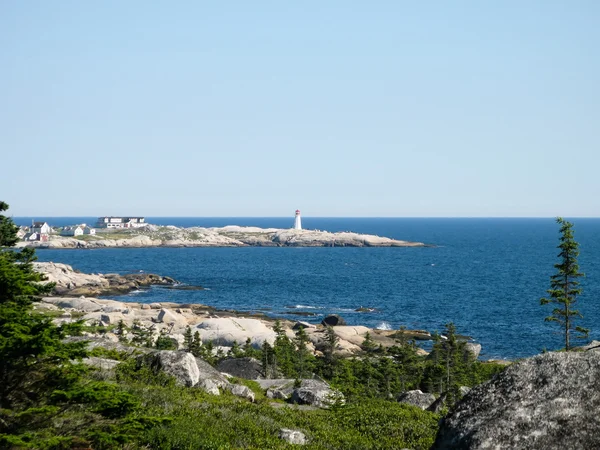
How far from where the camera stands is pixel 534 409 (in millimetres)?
9312

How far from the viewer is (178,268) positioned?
158 metres

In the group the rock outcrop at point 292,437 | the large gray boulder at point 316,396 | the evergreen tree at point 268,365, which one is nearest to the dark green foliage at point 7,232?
the large gray boulder at point 316,396

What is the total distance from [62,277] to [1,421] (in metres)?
108

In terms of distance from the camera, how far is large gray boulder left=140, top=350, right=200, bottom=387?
25156 mm

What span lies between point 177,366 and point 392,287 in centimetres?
10080

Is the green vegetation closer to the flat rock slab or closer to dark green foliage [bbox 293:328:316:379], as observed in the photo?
dark green foliage [bbox 293:328:316:379]

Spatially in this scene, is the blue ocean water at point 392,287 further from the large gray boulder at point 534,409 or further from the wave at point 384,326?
the large gray boulder at point 534,409

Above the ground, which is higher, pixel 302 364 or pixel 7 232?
pixel 7 232

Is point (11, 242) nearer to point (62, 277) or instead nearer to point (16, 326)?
point (16, 326)

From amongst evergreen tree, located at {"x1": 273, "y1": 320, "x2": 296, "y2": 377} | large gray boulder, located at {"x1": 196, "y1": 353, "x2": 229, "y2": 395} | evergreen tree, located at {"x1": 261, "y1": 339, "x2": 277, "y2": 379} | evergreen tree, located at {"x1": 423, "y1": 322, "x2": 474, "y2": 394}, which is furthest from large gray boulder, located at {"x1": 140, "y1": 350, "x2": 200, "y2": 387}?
evergreen tree, located at {"x1": 273, "y1": 320, "x2": 296, "y2": 377}

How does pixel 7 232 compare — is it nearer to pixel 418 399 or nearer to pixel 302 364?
pixel 418 399

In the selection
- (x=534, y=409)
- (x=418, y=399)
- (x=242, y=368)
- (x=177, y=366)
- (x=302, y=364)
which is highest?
Answer: (x=534, y=409)

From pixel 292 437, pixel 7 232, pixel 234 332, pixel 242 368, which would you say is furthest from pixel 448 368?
pixel 7 232

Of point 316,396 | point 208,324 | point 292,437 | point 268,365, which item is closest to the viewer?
point 292,437
